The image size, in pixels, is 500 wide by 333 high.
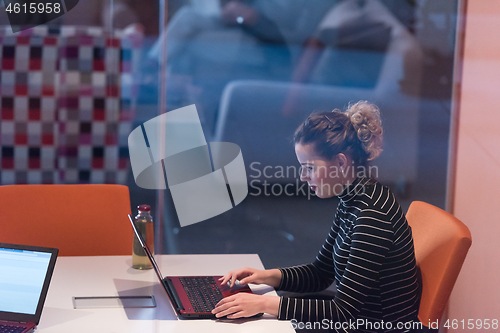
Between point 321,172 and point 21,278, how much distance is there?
87 centimetres

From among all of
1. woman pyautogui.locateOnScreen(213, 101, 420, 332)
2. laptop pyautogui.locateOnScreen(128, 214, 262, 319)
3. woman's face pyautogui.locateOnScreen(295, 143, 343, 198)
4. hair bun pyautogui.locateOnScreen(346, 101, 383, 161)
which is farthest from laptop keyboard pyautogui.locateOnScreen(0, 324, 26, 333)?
hair bun pyautogui.locateOnScreen(346, 101, 383, 161)

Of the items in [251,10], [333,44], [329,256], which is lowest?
[329,256]

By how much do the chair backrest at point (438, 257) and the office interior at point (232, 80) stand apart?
1.12 metres

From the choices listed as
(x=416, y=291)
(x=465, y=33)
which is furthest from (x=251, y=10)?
(x=416, y=291)

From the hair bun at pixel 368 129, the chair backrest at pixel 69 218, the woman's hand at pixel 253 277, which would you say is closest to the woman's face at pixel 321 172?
the hair bun at pixel 368 129

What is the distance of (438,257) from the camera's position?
1.41 metres

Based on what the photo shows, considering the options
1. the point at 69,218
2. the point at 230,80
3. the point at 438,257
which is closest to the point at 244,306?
the point at 438,257

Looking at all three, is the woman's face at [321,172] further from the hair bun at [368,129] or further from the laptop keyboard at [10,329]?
the laptop keyboard at [10,329]

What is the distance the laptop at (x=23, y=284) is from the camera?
41.0 inches

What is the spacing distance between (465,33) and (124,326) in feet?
6.73

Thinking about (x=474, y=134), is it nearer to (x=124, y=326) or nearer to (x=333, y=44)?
(x=333, y=44)

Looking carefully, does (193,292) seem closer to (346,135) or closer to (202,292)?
(202,292)

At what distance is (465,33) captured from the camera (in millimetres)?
2287

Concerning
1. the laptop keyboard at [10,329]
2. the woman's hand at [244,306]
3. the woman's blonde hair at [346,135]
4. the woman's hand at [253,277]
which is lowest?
the woman's hand at [253,277]
